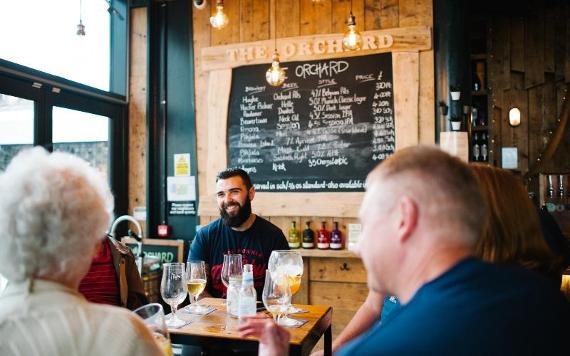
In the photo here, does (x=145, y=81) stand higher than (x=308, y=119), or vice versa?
(x=145, y=81)

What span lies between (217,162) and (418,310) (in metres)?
3.92

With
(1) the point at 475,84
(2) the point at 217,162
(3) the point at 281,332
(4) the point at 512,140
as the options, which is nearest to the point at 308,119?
(2) the point at 217,162

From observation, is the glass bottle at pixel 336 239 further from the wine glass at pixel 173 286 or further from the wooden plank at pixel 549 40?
the wooden plank at pixel 549 40

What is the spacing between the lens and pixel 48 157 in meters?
1.04

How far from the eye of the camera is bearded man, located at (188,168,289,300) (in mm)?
3037

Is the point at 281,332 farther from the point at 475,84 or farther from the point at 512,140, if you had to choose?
the point at 512,140

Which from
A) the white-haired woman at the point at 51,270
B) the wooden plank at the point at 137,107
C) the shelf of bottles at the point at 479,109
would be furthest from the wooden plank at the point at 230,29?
the white-haired woman at the point at 51,270

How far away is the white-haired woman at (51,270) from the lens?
2.94 feet

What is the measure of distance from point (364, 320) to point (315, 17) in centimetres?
308

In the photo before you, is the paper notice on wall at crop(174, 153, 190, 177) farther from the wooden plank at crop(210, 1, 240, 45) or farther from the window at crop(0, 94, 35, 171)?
the window at crop(0, 94, 35, 171)

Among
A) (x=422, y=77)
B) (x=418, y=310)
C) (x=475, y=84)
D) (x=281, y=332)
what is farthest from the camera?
(x=475, y=84)

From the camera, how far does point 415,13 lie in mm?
4172

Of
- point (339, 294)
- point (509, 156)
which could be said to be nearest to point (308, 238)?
point (339, 294)

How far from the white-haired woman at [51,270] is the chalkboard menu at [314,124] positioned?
3444mm
